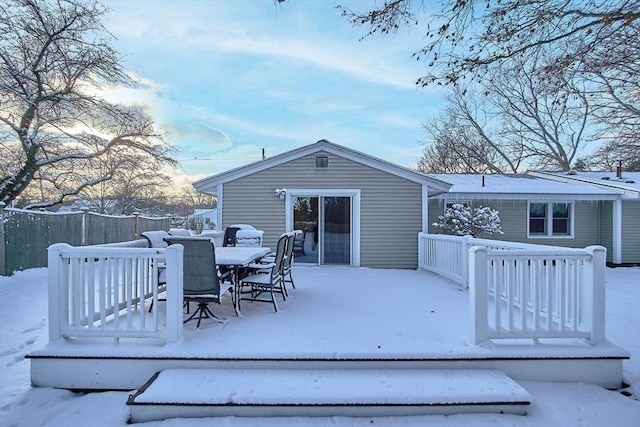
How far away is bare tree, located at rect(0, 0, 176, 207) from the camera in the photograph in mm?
10422

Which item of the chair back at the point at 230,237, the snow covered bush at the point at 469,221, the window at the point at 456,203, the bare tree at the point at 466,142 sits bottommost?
the chair back at the point at 230,237

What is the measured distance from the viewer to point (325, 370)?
122 inches

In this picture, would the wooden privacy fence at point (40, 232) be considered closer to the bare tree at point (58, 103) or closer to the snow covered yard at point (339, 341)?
the snow covered yard at point (339, 341)

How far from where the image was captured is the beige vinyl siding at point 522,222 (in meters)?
11.4

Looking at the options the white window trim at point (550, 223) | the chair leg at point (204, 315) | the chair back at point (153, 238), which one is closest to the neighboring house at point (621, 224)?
the white window trim at point (550, 223)

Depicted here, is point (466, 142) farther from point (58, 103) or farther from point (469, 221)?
point (58, 103)

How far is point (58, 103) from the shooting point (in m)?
11.6

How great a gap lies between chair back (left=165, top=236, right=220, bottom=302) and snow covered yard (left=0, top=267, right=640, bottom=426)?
40 centimetres

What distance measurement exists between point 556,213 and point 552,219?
0.27 meters

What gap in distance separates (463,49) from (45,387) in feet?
17.9

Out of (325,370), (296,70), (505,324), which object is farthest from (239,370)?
Answer: (296,70)

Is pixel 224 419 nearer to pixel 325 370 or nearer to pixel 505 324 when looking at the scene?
pixel 325 370

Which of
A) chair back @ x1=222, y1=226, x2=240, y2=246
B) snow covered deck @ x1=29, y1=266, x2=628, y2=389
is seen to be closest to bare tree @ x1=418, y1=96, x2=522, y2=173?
chair back @ x1=222, y1=226, x2=240, y2=246

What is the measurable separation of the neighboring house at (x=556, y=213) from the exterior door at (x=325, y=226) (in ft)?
11.5
